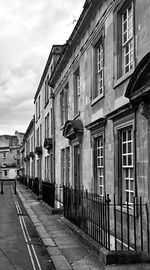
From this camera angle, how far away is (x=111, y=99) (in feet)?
32.9

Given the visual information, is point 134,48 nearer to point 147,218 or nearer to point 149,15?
point 149,15

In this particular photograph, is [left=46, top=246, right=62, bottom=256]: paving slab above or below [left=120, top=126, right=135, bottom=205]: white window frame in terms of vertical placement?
below

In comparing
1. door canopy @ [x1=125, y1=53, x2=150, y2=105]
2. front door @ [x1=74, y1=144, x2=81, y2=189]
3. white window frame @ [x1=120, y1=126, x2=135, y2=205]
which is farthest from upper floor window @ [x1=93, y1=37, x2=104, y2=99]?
door canopy @ [x1=125, y1=53, x2=150, y2=105]

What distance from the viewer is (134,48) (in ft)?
27.3

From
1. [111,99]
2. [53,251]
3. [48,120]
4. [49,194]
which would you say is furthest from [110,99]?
[48,120]

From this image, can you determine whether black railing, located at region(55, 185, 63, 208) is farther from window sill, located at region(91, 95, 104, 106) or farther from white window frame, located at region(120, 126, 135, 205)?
white window frame, located at region(120, 126, 135, 205)

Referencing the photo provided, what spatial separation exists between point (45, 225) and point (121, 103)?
519cm

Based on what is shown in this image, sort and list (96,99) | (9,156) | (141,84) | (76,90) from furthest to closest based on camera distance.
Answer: (9,156)
(76,90)
(96,99)
(141,84)

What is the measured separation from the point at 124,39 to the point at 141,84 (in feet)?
8.29

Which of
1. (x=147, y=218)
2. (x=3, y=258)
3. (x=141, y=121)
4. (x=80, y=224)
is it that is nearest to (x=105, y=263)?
(x=147, y=218)

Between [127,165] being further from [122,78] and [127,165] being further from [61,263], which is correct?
[61,263]

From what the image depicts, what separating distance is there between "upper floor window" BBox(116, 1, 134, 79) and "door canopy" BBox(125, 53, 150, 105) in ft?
4.67

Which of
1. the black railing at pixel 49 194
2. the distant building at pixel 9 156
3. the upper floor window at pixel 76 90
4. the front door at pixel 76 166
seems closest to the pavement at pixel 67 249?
the front door at pixel 76 166

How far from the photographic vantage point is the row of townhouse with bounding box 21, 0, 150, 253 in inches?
307
